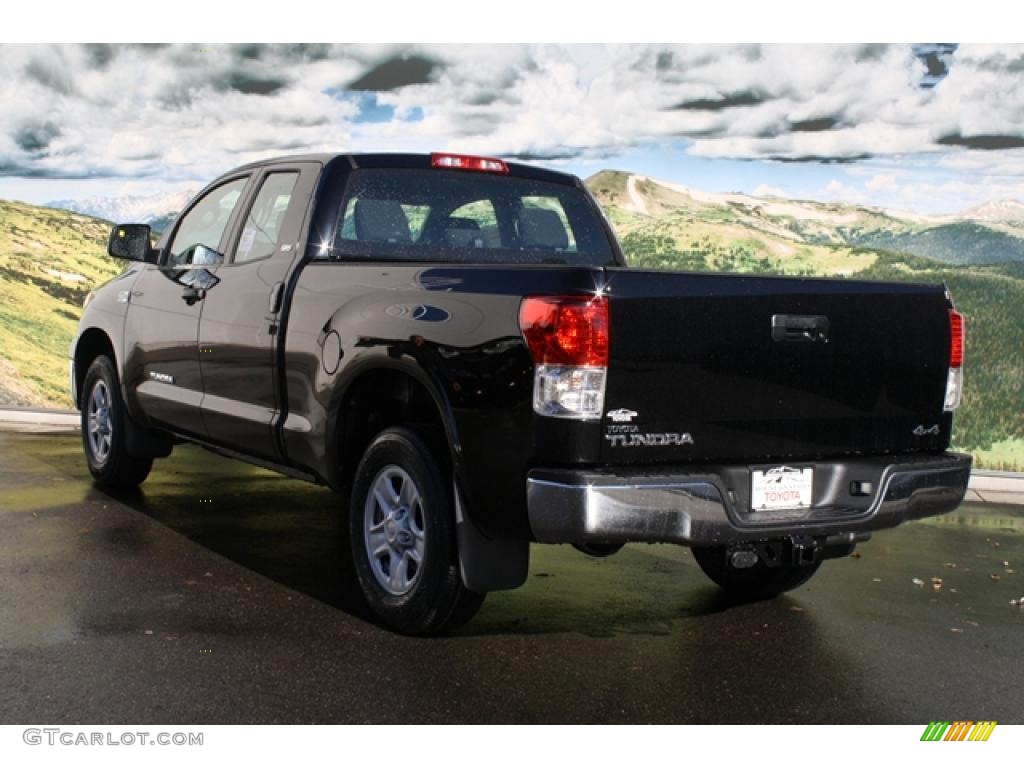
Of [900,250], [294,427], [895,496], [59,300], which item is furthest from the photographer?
[59,300]

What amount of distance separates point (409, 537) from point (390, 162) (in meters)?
2.08

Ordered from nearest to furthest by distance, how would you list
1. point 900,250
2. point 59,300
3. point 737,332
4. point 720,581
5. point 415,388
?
1. point 737,332
2. point 415,388
3. point 720,581
4. point 900,250
5. point 59,300

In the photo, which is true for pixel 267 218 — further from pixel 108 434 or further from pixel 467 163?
pixel 108 434

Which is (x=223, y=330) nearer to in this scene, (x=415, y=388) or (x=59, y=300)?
(x=415, y=388)

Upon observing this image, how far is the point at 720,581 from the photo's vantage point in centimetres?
624

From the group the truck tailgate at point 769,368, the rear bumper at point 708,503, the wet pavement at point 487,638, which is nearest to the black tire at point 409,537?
the wet pavement at point 487,638

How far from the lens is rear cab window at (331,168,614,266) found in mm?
6090

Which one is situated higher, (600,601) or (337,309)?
(337,309)

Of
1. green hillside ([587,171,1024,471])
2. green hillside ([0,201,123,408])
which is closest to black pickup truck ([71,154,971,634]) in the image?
green hillside ([587,171,1024,471])

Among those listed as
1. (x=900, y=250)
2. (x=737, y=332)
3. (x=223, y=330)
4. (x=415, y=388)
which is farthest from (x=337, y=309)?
(x=900, y=250)

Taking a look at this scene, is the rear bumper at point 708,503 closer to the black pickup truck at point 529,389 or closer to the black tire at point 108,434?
the black pickup truck at point 529,389

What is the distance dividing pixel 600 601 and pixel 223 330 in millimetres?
2364

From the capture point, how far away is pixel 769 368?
4.71 meters

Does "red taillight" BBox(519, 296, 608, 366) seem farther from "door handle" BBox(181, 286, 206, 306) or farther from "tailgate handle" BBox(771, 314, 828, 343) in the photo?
"door handle" BBox(181, 286, 206, 306)
